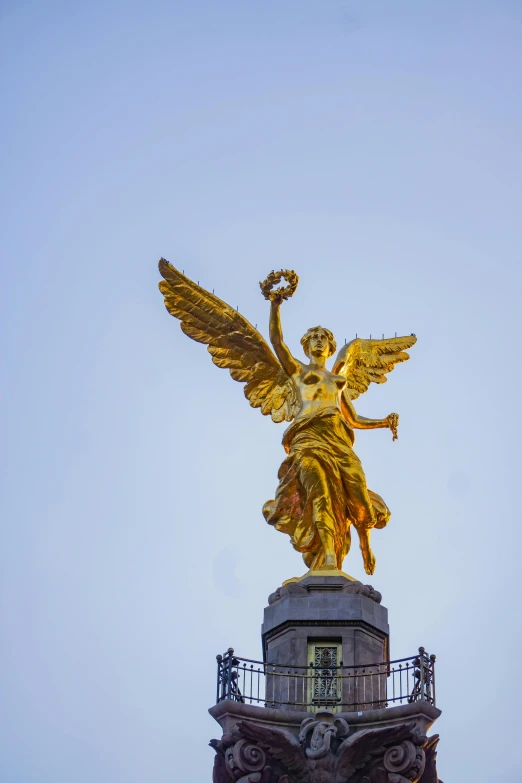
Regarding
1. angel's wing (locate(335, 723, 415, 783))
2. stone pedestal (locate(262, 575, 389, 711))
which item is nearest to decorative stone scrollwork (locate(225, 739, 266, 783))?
stone pedestal (locate(262, 575, 389, 711))

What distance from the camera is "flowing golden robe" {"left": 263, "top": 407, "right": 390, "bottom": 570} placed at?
31188mm

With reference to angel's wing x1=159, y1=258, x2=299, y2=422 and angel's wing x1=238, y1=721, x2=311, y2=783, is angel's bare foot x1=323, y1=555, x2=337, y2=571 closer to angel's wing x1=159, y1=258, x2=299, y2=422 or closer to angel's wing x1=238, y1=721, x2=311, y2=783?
angel's wing x1=159, y1=258, x2=299, y2=422

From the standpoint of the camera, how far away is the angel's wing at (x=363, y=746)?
27.4 meters

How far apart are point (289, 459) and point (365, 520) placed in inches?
68.4

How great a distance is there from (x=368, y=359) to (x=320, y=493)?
13.8 feet

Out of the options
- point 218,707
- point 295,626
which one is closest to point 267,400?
point 295,626

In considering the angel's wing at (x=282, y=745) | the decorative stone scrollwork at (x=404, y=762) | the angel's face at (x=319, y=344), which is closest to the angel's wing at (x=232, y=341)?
the angel's face at (x=319, y=344)

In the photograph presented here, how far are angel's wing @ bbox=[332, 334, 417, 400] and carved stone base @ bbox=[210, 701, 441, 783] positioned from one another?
805 centimetres

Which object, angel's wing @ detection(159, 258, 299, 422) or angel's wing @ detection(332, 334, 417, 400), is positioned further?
angel's wing @ detection(332, 334, 417, 400)

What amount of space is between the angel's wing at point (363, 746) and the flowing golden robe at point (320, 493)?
Answer: 4.14 metres

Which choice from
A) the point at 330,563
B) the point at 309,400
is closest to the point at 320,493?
the point at 330,563

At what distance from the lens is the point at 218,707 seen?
27844 millimetres

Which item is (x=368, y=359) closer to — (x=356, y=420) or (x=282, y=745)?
(x=356, y=420)

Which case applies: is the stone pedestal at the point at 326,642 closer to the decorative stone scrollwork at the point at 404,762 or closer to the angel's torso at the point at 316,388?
the decorative stone scrollwork at the point at 404,762
